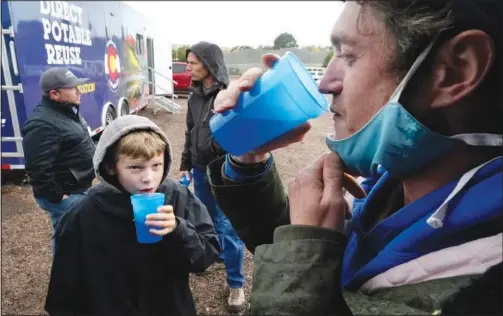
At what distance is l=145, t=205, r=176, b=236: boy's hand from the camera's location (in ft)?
5.08

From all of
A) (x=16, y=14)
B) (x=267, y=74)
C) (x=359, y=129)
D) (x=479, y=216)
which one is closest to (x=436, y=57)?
(x=359, y=129)

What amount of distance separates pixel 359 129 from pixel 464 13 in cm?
34

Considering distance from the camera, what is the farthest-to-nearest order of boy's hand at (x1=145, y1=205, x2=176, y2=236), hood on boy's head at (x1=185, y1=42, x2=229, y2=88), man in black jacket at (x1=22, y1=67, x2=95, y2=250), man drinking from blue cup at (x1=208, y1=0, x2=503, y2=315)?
man in black jacket at (x1=22, y1=67, x2=95, y2=250)
hood on boy's head at (x1=185, y1=42, x2=229, y2=88)
boy's hand at (x1=145, y1=205, x2=176, y2=236)
man drinking from blue cup at (x1=208, y1=0, x2=503, y2=315)

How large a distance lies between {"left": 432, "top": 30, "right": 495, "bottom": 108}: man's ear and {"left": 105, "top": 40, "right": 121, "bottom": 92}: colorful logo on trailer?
6.20 m

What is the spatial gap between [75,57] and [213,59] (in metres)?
2.88

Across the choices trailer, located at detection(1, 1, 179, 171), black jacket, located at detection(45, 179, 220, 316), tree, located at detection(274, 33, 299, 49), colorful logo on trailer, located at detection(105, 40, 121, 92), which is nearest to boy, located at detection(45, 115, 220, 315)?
black jacket, located at detection(45, 179, 220, 316)

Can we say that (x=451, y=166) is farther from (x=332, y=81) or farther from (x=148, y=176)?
(x=148, y=176)

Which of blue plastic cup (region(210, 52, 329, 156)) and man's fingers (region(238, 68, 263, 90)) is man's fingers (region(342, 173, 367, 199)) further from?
man's fingers (region(238, 68, 263, 90))

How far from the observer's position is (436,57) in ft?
2.87

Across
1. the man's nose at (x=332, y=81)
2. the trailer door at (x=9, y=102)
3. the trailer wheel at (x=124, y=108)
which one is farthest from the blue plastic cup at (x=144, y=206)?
the trailer wheel at (x=124, y=108)

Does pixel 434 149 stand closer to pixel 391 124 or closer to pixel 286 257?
pixel 391 124

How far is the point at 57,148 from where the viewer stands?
3.31 m

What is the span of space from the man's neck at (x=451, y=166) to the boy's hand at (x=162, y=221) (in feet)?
3.19

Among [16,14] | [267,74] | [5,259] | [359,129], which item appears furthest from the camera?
[16,14]
